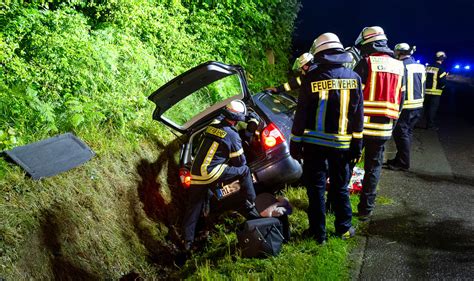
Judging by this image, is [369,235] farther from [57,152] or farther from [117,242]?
[57,152]

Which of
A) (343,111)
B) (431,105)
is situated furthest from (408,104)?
(431,105)

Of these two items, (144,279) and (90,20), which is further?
(90,20)

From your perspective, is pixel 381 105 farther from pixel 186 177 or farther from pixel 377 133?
pixel 186 177

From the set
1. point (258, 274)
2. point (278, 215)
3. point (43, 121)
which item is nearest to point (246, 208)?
point (278, 215)

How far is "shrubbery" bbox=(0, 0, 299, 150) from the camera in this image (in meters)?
4.31

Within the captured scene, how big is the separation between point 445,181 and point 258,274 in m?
3.55

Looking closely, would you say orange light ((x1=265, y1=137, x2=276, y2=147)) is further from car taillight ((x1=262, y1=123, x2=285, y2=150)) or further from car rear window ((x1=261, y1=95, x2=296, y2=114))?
car rear window ((x1=261, y1=95, x2=296, y2=114))

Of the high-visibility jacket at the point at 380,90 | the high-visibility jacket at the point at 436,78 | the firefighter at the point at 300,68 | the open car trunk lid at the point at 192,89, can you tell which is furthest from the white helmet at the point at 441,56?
the open car trunk lid at the point at 192,89

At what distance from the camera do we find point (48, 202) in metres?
3.55

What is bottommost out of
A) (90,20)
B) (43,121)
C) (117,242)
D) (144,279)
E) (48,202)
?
(144,279)

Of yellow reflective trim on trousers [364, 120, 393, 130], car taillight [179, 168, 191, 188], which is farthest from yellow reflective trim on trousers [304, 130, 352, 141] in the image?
car taillight [179, 168, 191, 188]

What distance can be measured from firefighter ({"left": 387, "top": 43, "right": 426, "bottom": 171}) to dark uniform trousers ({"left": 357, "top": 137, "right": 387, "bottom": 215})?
1.53 m

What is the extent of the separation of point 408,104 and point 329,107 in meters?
2.58

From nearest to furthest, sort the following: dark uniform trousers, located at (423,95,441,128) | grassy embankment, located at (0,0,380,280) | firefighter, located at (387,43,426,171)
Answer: grassy embankment, located at (0,0,380,280) → firefighter, located at (387,43,426,171) → dark uniform trousers, located at (423,95,441,128)
